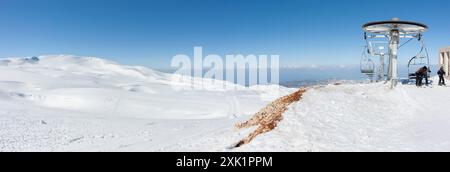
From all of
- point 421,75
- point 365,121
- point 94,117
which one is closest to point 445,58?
point 421,75

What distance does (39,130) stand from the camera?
94.4 ft

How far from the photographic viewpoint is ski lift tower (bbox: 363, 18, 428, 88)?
23969 millimetres

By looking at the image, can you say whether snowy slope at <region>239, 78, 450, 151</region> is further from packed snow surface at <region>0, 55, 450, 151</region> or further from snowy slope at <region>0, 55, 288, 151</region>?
snowy slope at <region>0, 55, 288, 151</region>

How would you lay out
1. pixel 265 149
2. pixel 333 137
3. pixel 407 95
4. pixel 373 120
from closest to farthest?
pixel 265 149, pixel 333 137, pixel 373 120, pixel 407 95

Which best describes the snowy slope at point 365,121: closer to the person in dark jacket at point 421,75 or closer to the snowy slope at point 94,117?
the person in dark jacket at point 421,75

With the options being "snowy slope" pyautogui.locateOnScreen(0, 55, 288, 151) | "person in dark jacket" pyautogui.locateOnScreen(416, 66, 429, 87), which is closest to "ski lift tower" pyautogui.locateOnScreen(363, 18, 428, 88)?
"person in dark jacket" pyautogui.locateOnScreen(416, 66, 429, 87)

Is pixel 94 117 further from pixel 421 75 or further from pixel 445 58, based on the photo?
pixel 445 58

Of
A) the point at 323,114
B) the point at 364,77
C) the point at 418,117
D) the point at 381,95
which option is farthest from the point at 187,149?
the point at 364,77

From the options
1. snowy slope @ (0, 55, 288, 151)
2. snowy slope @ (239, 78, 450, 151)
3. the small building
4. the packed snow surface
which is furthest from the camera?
the small building

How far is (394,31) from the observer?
24.3m

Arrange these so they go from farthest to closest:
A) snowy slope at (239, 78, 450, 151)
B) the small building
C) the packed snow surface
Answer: the small building, the packed snow surface, snowy slope at (239, 78, 450, 151)

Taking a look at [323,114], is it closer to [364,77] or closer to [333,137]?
[333,137]

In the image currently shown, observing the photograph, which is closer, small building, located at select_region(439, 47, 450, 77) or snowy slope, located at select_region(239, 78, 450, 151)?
snowy slope, located at select_region(239, 78, 450, 151)
